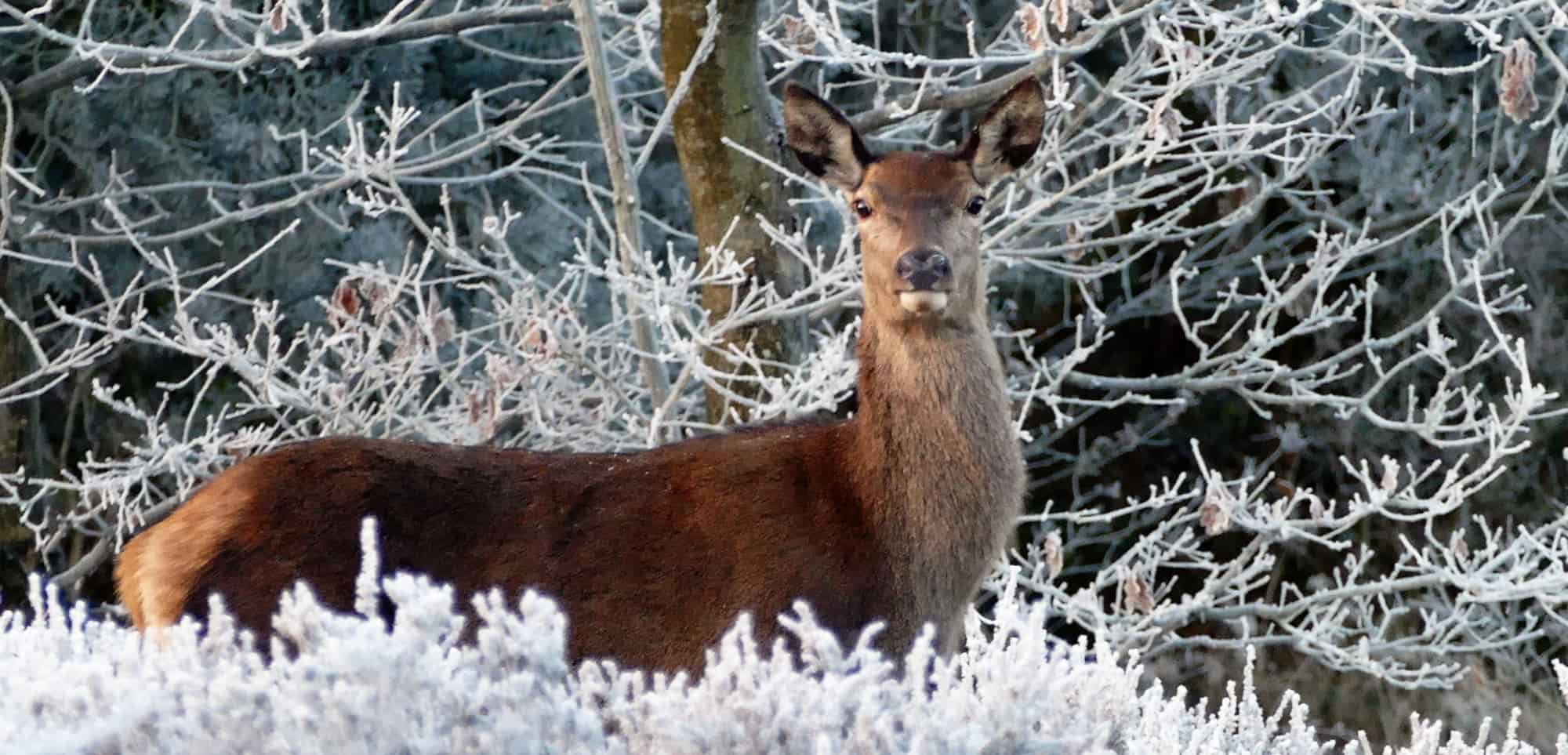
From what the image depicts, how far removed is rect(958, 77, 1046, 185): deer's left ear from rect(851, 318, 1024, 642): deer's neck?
1.63 feet

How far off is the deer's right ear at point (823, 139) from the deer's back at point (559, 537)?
875mm

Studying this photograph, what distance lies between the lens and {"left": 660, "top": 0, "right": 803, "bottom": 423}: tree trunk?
281 inches

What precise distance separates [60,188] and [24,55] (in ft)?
1.77

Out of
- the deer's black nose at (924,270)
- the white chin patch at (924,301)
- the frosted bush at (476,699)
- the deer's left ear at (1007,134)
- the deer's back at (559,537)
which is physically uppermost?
the deer's left ear at (1007,134)

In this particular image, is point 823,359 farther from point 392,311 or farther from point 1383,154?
point 1383,154

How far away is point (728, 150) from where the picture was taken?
23.8ft

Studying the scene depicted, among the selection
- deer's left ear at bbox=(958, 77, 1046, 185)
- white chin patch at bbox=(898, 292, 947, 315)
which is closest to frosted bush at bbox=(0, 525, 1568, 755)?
white chin patch at bbox=(898, 292, 947, 315)

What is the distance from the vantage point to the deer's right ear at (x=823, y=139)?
5.71 meters

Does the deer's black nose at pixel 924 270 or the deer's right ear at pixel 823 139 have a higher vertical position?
the deer's right ear at pixel 823 139

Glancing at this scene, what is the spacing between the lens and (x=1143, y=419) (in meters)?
10.4

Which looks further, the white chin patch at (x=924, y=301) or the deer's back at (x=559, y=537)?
the white chin patch at (x=924, y=301)

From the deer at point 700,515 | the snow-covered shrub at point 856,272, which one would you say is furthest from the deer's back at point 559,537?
the snow-covered shrub at point 856,272

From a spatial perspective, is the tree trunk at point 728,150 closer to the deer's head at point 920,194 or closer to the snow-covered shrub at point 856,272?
the snow-covered shrub at point 856,272

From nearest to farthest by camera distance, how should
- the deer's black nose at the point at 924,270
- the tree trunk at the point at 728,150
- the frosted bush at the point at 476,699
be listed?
the frosted bush at the point at 476,699 < the deer's black nose at the point at 924,270 < the tree trunk at the point at 728,150
